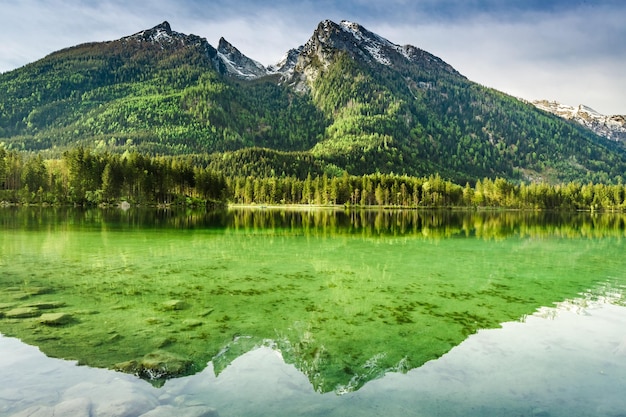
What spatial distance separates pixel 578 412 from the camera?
9.60 m

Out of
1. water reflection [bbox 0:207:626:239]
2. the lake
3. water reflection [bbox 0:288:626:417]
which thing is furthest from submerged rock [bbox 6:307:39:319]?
water reflection [bbox 0:207:626:239]

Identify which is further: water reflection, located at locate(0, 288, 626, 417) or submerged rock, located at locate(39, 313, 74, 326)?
submerged rock, located at locate(39, 313, 74, 326)

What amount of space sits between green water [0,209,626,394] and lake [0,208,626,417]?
0.29 ft

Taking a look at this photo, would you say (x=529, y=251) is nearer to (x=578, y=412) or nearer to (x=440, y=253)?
(x=440, y=253)

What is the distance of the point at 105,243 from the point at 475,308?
30884 millimetres

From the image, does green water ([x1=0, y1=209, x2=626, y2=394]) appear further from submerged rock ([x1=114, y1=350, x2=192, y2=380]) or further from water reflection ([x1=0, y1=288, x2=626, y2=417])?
water reflection ([x1=0, y1=288, x2=626, y2=417])

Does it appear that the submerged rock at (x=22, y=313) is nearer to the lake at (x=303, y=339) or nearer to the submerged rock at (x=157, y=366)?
the lake at (x=303, y=339)

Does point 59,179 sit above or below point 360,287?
above

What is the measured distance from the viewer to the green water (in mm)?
12491

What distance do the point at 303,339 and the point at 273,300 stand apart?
5272 mm

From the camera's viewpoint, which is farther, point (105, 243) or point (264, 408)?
point (105, 243)

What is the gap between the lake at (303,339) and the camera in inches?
389

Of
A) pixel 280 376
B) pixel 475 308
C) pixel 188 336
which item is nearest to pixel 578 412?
pixel 280 376

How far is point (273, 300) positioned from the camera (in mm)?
18938
